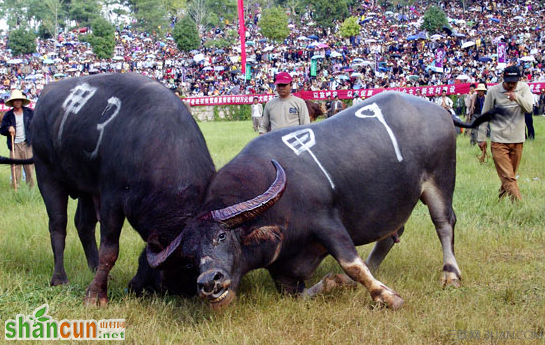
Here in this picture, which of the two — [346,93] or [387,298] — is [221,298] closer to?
[387,298]

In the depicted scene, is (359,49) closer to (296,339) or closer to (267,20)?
(267,20)

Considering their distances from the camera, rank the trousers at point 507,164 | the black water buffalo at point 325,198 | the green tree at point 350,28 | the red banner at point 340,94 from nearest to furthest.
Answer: the black water buffalo at point 325,198 → the trousers at point 507,164 → the red banner at point 340,94 → the green tree at point 350,28

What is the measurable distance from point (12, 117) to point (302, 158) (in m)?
7.10

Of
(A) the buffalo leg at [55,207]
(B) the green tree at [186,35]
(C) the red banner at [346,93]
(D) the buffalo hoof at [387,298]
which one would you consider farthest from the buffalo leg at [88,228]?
(B) the green tree at [186,35]

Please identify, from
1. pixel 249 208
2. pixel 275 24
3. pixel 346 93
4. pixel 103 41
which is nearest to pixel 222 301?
pixel 249 208

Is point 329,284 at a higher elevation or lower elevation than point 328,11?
lower

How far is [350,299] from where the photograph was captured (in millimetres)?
4453

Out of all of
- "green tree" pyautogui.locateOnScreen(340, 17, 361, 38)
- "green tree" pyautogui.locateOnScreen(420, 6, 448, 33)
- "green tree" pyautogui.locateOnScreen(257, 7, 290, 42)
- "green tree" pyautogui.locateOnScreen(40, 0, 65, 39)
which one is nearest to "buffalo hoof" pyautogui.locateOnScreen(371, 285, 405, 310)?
"green tree" pyautogui.locateOnScreen(420, 6, 448, 33)

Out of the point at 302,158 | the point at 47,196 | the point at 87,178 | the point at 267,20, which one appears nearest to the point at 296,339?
the point at 302,158

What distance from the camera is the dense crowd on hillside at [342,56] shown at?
1414 inches

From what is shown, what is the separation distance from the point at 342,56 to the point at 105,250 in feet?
135

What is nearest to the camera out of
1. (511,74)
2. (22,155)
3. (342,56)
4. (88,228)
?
(88,228)

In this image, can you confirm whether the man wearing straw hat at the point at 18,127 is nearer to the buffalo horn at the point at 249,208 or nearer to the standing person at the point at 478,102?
the buffalo horn at the point at 249,208

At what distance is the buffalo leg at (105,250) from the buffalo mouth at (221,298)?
1.18 m
